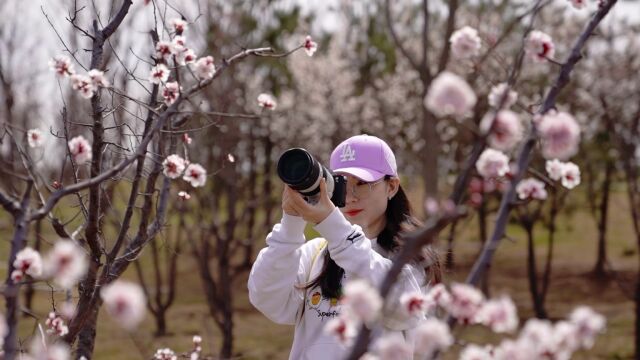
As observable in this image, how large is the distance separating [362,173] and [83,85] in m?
0.89

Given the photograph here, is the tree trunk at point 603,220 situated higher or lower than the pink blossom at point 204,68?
lower

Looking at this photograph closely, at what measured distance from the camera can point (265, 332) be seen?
11766mm

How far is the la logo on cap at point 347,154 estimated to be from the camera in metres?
2.75

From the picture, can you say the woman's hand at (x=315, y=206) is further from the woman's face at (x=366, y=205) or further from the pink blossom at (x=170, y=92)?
the pink blossom at (x=170, y=92)

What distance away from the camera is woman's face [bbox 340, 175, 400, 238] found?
2.73 m

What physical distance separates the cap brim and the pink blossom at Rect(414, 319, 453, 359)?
1339mm

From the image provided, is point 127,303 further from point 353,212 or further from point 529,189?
point 353,212

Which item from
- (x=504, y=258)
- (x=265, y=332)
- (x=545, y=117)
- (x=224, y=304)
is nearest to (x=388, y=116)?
(x=504, y=258)

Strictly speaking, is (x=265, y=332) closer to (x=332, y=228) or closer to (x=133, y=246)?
(x=133, y=246)

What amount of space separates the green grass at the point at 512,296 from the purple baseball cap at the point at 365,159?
4559 mm

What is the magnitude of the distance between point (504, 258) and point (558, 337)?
55.6 feet

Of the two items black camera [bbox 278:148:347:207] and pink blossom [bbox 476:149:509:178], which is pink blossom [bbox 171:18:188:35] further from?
pink blossom [bbox 476:149:509:178]

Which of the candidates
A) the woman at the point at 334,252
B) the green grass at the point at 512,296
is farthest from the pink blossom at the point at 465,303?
the green grass at the point at 512,296

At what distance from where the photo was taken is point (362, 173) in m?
2.70
